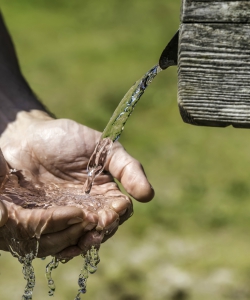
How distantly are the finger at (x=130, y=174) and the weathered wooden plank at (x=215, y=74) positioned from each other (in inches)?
24.6

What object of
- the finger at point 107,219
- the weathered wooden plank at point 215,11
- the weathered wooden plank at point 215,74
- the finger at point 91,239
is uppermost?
the weathered wooden plank at point 215,11

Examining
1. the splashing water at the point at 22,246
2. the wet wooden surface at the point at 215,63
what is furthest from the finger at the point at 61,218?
the wet wooden surface at the point at 215,63

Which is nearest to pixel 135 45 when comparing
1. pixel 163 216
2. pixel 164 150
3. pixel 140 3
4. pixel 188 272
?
pixel 140 3

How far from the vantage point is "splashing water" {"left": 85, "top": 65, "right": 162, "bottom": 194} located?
201 centimetres

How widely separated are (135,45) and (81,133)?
184 inches

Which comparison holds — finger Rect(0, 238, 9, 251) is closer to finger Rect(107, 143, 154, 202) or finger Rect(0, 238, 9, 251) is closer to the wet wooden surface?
finger Rect(107, 143, 154, 202)

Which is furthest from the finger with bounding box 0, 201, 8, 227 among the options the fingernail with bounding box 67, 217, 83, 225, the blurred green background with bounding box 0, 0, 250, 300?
the blurred green background with bounding box 0, 0, 250, 300

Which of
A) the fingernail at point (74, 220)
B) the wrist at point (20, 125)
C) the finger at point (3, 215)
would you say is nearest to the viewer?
the finger at point (3, 215)

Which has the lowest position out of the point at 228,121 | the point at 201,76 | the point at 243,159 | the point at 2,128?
the point at 243,159

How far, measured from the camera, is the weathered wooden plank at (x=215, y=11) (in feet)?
4.68

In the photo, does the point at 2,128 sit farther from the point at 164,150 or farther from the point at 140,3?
the point at 140,3

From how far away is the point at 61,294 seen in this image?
3590mm

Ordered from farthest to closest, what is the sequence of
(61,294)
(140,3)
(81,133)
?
1. (140,3)
2. (61,294)
3. (81,133)

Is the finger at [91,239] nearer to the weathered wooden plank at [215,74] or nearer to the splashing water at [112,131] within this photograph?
the splashing water at [112,131]
